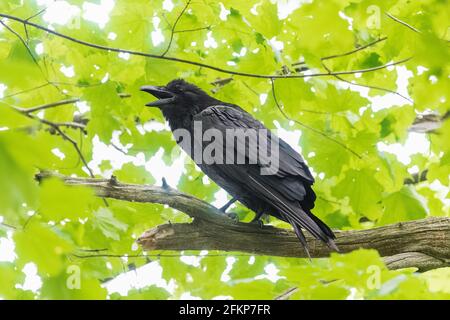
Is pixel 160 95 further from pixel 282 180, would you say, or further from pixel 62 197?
pixel 62 197

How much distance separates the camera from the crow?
4.04 metres

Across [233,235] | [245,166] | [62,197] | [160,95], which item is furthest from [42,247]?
[160,95]

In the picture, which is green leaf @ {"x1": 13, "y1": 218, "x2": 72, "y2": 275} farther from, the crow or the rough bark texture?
the crow

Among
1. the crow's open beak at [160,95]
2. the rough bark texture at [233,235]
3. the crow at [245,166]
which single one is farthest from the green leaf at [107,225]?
the crow's open beak at [160,95]

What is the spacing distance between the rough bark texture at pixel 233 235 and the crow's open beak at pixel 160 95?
44.9 inches

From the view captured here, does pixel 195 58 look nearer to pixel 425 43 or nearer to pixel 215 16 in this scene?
pixel 215 16

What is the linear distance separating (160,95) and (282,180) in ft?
4.97

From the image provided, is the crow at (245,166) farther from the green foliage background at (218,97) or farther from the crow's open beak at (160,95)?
the green foliage background at (218,97)

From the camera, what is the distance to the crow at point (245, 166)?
404 cm

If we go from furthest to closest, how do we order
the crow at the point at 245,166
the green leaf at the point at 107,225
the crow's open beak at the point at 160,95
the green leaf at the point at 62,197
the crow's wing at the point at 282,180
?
1. the crow's open beak at the point at 160,95
2. the green leaf at the point at 107,225
3. the crow at the point at 245,166
4. the crow's wing at the point at 282,180
5. the green leaf at the point at 62,197

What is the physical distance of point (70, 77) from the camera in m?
5.42

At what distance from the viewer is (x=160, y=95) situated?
16.5 feet

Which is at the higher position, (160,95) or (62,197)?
(160,95)
